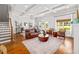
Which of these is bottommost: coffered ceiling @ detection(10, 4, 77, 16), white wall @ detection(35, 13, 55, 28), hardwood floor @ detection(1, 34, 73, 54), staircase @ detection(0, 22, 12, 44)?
hardwood floor @ detection(1, 34, 73, 54)

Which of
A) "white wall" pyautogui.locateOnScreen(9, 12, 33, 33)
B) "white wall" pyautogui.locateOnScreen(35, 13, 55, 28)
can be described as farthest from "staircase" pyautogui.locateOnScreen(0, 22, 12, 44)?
"white wall" pyautogui.locateOnScreen(35, 13, 55, 28)

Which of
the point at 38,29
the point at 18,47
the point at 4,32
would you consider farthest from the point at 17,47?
the point at 38,29

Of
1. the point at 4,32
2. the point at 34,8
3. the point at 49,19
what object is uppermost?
the point at 34,8

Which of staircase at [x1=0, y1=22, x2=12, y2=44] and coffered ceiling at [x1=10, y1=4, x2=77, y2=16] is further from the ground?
coffered ceiling at [x1=10, y1=4, x2=77, y2=16]

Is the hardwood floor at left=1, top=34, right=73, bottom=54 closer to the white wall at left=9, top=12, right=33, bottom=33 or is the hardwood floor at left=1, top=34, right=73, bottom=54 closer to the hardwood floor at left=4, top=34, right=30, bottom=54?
the hardwood floor at left=4, top=34, right=30, bottom=54

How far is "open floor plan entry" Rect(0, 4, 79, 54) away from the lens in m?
2.54

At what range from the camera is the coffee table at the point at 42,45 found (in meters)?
2.57

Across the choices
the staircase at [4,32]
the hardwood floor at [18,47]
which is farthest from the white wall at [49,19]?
the staircase at [4,32]

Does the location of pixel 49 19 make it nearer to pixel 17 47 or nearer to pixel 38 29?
pixel 38 29

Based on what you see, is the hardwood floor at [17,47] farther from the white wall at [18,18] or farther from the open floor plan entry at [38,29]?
the white wall at [18,18]

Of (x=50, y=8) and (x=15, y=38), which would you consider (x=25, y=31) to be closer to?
(x=15, y=38)

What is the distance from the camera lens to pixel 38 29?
2.58 metres

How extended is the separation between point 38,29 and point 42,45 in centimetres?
30
